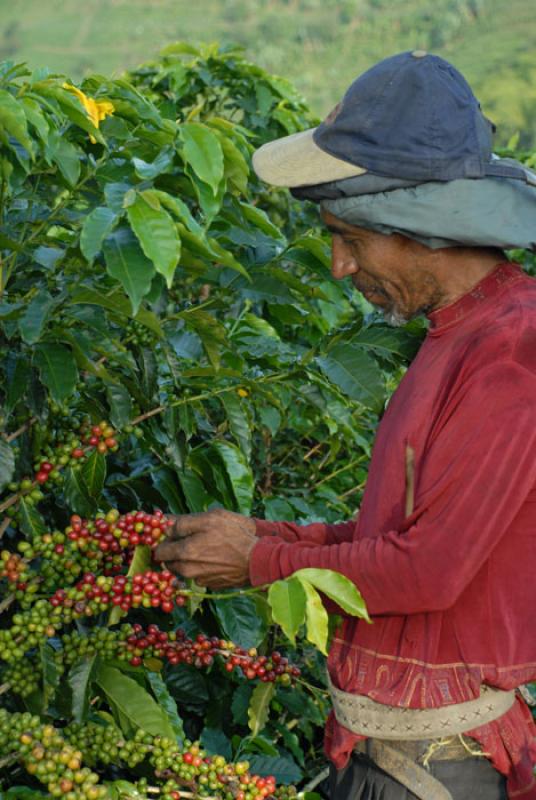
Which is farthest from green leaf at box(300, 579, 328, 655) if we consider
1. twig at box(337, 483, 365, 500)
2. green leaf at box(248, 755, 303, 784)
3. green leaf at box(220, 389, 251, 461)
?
twig at box(337, 483, 365, 500)

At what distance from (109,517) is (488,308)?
699mm

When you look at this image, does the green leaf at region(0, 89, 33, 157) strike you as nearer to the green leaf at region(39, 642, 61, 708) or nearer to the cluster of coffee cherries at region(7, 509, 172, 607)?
the cluster of coffee cherries at region(7, 509, 172, 607)

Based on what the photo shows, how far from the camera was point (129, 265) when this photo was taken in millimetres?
1768

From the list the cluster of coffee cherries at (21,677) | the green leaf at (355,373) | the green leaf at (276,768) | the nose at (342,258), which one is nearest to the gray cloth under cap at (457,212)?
the nose at (342,258)

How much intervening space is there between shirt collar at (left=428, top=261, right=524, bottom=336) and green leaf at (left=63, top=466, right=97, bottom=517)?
0.71m

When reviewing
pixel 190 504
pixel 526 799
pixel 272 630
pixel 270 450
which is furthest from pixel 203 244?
pixel 270 450

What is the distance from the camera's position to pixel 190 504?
244 centimetres

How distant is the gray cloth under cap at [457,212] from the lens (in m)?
1.89

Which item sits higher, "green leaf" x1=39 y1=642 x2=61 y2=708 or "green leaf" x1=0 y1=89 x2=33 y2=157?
"green leaf" x1=0 y1=89 x2=33 y2=157

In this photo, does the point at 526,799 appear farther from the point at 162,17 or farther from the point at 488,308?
the point at 162,17

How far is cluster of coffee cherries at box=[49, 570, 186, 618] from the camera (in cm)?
194

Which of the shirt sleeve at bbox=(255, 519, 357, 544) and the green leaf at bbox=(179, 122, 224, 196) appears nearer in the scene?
the green leaf at bbox=(179, 122, 224, 196)

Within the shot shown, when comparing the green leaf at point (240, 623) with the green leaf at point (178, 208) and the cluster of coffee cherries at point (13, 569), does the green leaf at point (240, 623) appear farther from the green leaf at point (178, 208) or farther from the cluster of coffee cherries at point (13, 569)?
the green leaf at point (178, 208)

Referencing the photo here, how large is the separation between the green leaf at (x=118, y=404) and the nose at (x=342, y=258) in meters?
0.45
